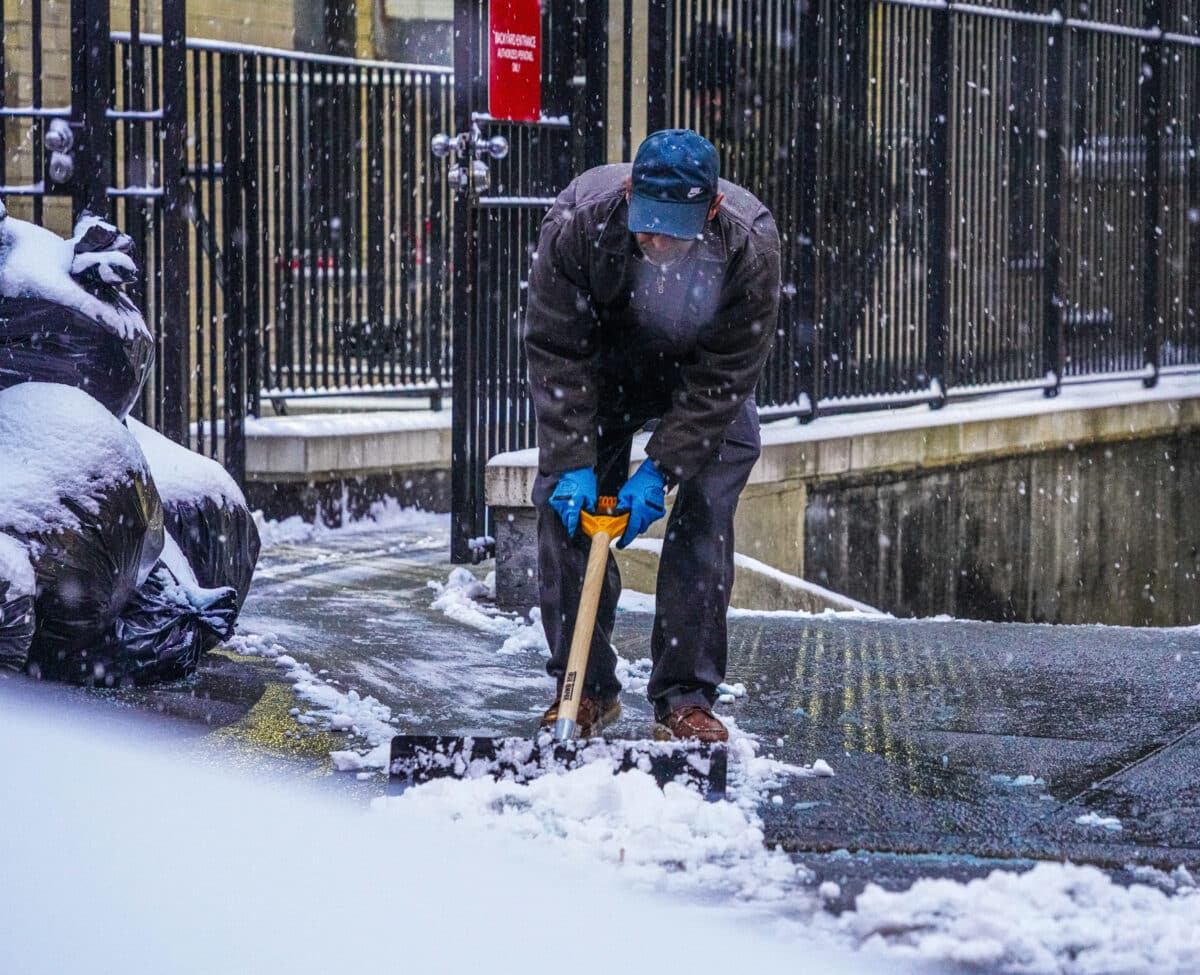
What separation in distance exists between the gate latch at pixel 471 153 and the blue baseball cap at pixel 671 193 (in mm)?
3192

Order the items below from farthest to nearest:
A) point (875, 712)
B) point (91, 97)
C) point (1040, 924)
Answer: point (91, 97) < point (875, 712) < point (1040, 924)

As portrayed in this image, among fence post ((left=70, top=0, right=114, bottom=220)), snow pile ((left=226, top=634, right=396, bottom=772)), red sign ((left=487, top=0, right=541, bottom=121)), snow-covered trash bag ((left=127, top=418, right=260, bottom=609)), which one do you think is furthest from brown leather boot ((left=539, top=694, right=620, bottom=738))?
red sign ((left=487, top=0, right=541, bottom=121))

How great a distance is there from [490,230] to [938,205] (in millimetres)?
3614

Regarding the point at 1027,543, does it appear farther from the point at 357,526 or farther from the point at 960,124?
the point at 357,526

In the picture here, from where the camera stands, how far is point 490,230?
7230 mm

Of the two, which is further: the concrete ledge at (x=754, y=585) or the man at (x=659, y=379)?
the concrete ledge at (x=754, y=585)

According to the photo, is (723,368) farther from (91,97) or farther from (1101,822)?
(91,97)

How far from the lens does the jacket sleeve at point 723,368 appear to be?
14.1 ft

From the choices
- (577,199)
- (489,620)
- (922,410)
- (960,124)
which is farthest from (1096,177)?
(577,199)

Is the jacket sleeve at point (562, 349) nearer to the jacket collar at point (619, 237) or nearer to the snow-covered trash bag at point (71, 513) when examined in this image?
the jacket collar at point (619, 237)

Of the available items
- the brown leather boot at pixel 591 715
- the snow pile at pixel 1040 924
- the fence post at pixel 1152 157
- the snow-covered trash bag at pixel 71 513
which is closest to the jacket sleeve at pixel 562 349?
the brown leather boot at pixel 591 715

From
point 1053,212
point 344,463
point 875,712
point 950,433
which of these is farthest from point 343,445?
point 1053,212

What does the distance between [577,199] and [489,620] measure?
252cm

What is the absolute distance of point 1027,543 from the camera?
34.4 feet
